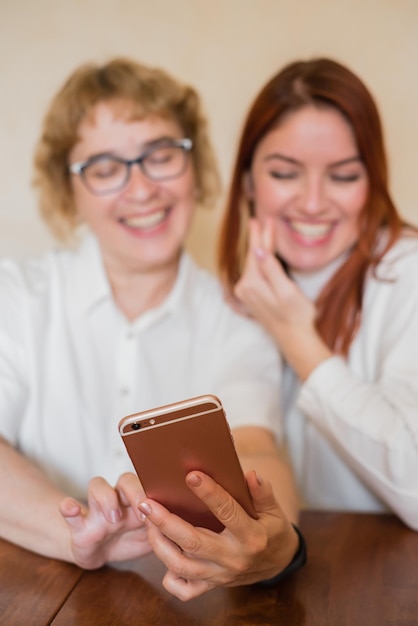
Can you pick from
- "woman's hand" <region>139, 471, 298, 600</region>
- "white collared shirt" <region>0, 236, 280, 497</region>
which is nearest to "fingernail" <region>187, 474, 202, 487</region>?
"woman's hand" <region>139, 471, 298, 600</region>

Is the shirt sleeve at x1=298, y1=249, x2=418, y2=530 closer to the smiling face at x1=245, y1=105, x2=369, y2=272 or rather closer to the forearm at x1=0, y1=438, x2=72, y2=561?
the smiling face at x1=245, y1=105, x2=369, y2=272

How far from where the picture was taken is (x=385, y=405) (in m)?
1.38

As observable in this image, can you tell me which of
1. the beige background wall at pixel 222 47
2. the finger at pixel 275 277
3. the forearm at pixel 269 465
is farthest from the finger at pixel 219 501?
the beige background wall at pixel 222 47

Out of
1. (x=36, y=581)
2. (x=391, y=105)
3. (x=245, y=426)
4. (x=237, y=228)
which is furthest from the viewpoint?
(x=391, y=105)

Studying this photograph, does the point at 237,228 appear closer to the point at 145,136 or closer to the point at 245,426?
the point at 145,136

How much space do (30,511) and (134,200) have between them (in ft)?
2.30

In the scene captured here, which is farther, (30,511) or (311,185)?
(311,185)

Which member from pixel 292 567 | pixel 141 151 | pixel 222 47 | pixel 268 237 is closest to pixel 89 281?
pixel 141 151

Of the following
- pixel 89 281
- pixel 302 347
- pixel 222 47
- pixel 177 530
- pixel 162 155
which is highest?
pixel 222 47

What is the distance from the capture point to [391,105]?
2.23m

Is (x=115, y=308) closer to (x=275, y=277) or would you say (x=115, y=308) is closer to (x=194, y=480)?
(x=275, y=277)

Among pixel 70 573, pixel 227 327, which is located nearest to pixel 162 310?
pixel 227 327

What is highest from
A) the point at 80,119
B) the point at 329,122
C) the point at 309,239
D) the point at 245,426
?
the point at 80,119

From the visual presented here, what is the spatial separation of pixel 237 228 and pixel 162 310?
29 cm
